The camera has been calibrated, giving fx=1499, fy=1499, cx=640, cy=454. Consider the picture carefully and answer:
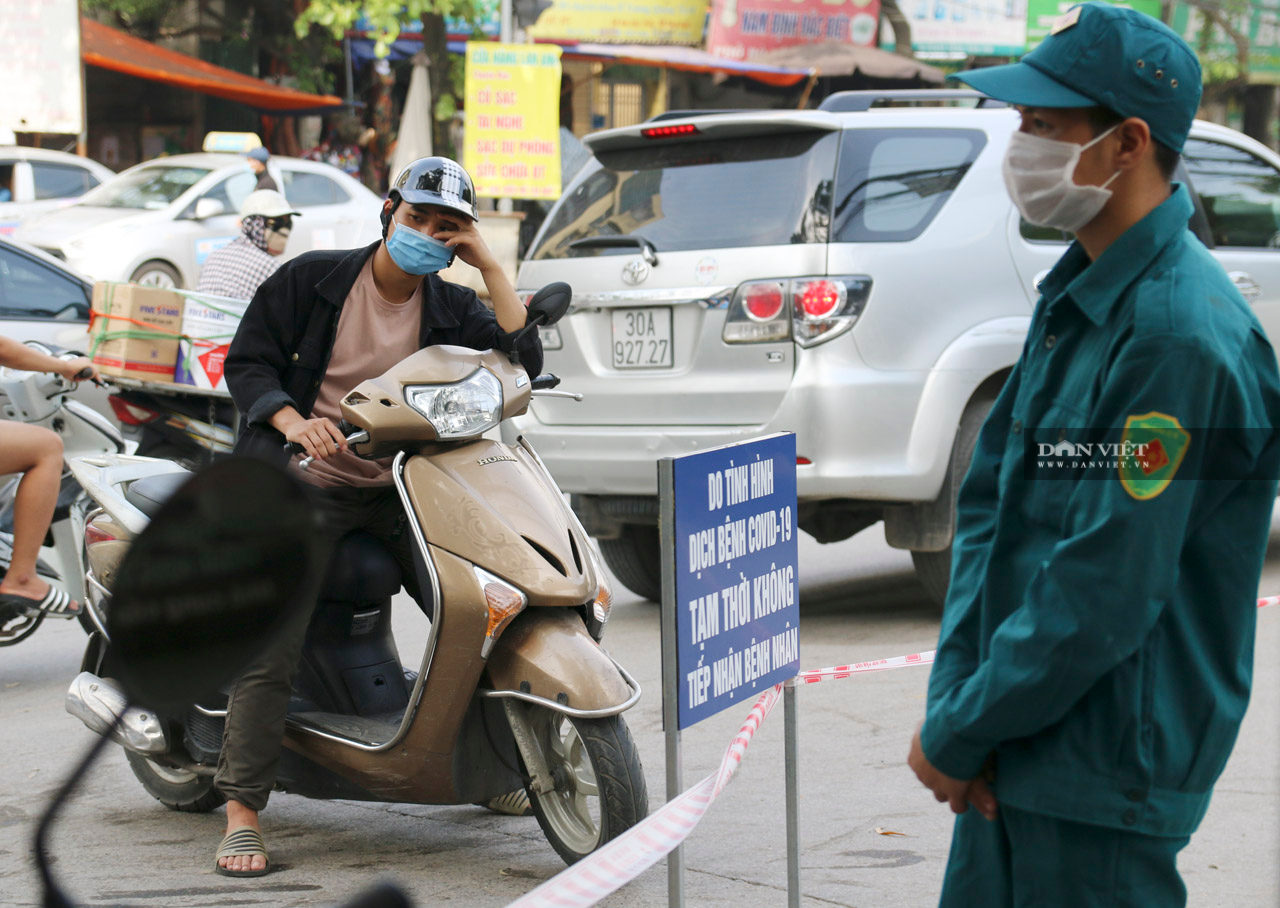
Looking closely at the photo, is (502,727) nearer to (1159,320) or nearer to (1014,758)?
(1014,758)

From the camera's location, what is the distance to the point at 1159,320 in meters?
1.69

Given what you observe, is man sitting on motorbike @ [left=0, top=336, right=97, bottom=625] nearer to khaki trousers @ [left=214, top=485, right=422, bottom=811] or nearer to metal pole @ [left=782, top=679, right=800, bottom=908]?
khaki trousers @ [left=214, top=485, right=422, bottom=811]

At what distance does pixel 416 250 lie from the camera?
12.7 ft

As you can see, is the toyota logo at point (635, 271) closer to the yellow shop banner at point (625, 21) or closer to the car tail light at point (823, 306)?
the car tail light at point (823, 306)

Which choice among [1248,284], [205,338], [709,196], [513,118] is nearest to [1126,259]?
[709,196]

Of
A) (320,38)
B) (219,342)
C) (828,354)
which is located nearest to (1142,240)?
(828,354)

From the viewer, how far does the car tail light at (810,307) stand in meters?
5.66

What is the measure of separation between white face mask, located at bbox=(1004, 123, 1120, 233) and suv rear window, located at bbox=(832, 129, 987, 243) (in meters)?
3.81

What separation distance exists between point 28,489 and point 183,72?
48.9 ft

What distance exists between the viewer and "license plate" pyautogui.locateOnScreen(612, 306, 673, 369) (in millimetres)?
5926

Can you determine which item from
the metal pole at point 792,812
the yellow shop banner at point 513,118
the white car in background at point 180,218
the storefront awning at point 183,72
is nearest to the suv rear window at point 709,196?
the metal pole at point 792,812

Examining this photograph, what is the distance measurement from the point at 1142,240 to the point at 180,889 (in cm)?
282

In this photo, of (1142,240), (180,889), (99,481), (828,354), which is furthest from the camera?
(828,354)

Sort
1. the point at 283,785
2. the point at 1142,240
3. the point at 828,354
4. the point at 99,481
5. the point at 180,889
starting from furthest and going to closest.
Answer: the point at 828,354, the point at 99,481, the point at 283,785, the point at 180,889, the point at 1142,240
